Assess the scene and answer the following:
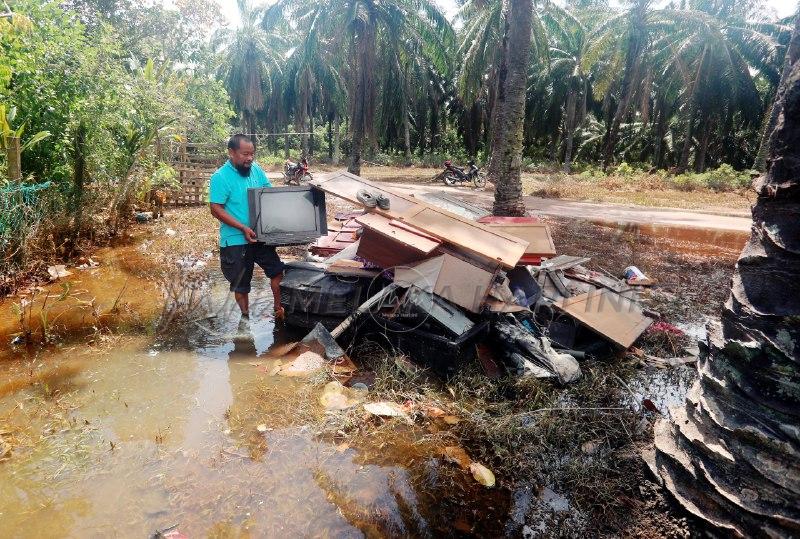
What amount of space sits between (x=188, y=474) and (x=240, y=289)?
2040 mm

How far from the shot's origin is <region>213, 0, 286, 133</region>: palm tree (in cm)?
2941

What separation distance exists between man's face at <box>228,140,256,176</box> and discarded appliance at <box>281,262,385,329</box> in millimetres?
998

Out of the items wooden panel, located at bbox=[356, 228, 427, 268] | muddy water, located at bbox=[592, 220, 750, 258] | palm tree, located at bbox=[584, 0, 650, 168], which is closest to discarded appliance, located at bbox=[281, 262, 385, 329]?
wooden panel, located at bbox=[356, 228, 427, 268]

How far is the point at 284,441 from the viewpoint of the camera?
273cm

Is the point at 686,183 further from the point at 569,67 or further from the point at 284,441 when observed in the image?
the point at 284,441

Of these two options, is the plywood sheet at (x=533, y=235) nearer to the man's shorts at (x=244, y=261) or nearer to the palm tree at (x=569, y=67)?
the man's shorts at (x=244, y=261)

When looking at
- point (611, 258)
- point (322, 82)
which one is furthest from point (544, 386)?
point (322, 82)

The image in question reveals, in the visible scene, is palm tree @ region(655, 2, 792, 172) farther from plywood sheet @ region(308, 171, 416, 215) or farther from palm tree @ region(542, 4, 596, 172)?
plywood sheet @ region(308, 171, 416, 215)

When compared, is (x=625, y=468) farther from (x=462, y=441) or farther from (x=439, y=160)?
(x=439, y=160)

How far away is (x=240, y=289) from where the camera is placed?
423 centimetres

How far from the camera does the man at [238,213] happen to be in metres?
3.88

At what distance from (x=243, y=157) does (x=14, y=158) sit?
3.51m

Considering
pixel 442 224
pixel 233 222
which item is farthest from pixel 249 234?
pixel 442 224

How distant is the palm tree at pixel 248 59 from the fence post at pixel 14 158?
87.9ft
